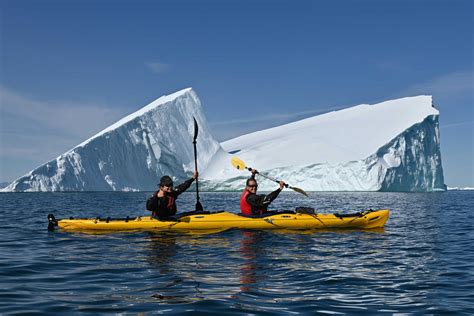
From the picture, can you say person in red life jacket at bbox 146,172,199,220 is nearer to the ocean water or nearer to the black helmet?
the black helmet

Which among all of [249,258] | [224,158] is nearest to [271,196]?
[249,258]

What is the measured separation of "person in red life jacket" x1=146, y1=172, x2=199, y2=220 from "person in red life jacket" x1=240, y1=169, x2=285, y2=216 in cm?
129

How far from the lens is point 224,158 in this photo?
50.0 meters

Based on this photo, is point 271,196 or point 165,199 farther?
point 165,199

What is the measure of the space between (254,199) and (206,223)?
4.04 feet

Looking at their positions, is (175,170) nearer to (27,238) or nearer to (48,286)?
(27,238)

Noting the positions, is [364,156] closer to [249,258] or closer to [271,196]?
[271,196]

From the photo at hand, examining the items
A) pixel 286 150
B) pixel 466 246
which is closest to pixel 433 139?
pixel 286 150

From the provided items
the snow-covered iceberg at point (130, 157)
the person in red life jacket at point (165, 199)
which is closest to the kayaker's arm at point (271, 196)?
the person in red life jacket at point (165, 199)

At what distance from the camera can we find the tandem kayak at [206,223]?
10109 mm

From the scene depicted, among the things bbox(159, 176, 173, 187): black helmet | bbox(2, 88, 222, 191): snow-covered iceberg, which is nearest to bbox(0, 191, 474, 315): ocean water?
bbox(159, 176, 173, 187): black helmet

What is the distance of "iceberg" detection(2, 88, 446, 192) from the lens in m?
43.2

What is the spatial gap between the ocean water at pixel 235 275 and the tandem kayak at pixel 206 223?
82 cm

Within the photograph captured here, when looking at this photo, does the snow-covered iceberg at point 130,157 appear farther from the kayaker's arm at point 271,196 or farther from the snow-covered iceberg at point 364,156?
the kayaker's arm at point 271,196
